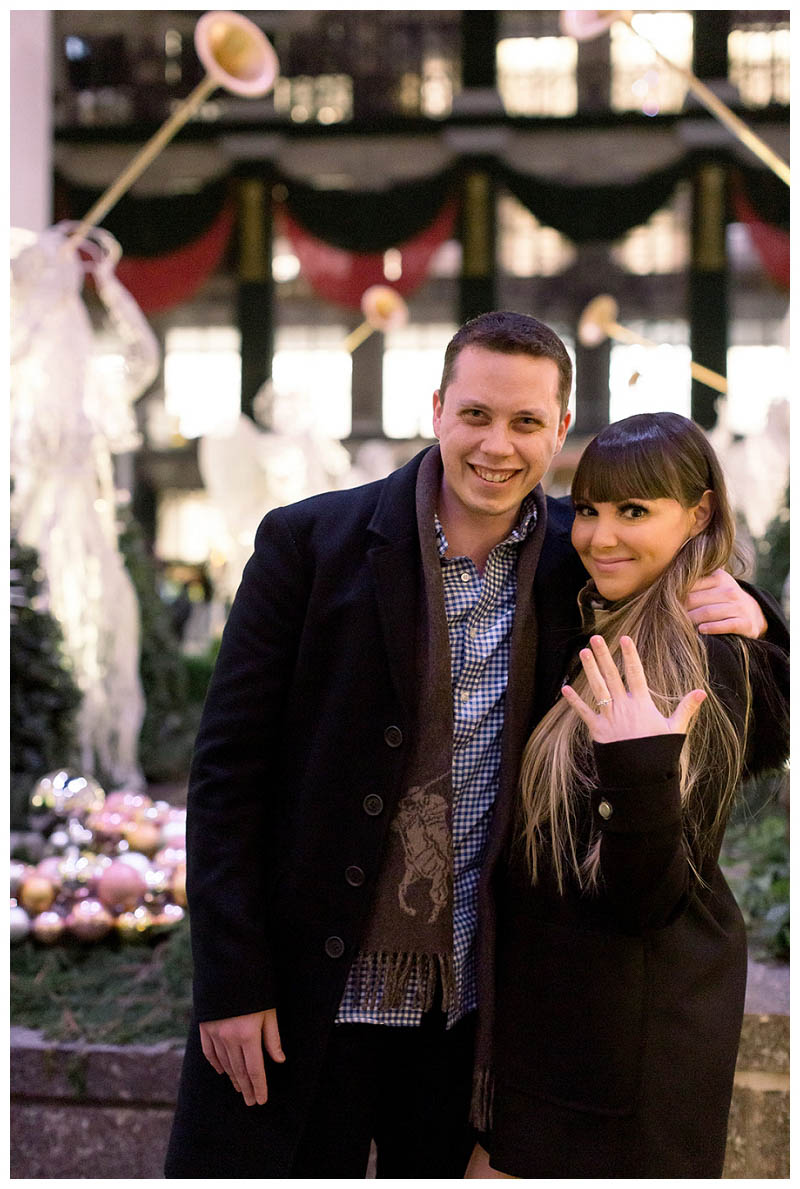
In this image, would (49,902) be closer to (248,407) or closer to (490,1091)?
(490,1091)

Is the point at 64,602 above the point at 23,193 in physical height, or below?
below

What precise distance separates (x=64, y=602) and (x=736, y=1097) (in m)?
3.14

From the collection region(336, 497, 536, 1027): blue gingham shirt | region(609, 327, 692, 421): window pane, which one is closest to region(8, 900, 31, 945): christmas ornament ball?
region(336, 497, 536, 1027): blue gingham shirt

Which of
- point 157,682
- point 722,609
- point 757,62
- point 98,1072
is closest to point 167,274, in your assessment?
point 757,62

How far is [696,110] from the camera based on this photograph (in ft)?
51.9

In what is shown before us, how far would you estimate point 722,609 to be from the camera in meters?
1.51

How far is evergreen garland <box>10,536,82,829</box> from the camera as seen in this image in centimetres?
372

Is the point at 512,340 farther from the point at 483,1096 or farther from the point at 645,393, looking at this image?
the point at 645,393

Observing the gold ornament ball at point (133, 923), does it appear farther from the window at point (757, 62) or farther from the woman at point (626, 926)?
the window at point (757, 62)

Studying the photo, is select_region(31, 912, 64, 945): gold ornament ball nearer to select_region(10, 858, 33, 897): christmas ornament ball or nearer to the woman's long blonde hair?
select_region(10, 858, 33, 897): christmas ornament ball

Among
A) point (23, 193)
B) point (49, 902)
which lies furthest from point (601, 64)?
point (49, 902)

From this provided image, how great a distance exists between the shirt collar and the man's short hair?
0.17 meters

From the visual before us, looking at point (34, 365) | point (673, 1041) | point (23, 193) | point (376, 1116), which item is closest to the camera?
point (673, 1041)

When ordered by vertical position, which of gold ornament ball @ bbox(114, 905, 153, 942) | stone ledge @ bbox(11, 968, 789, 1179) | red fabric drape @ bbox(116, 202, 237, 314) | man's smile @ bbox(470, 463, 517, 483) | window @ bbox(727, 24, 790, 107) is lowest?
stone ledge @ bbox(11, 968, 789, 1179)
